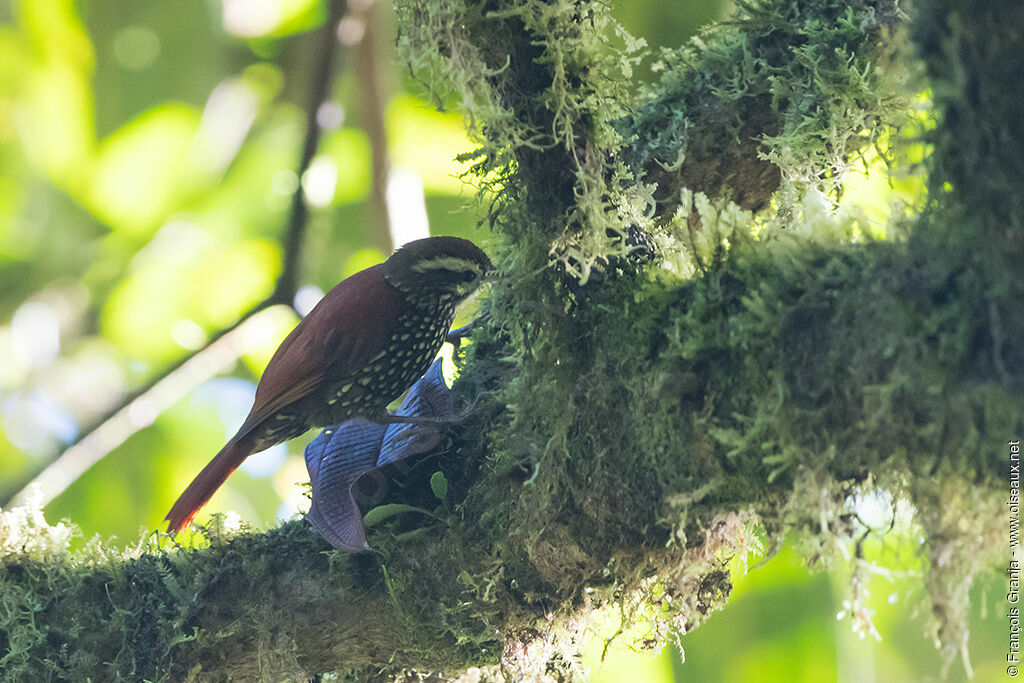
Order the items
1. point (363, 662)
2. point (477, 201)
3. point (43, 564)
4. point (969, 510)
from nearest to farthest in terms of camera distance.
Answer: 1. point (969, 510)
2. point (477, 201)
3. point (363, 662)
4. point (43, 564)

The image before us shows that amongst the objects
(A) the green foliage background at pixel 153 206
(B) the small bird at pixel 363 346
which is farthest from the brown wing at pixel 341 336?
(A) the green foliage background at pixel 153 206

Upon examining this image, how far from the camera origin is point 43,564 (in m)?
2.09

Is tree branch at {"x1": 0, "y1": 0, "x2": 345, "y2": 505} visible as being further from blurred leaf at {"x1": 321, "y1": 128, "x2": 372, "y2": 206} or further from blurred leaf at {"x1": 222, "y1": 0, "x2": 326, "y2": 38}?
blurred leaf at {"x1": 321, "y1": 128, "x2": 372, "y2": 206}

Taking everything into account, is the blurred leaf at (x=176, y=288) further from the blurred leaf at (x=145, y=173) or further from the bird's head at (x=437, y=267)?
the bird's head at (x=437, y=267)

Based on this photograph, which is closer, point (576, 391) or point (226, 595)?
point (576, 391)

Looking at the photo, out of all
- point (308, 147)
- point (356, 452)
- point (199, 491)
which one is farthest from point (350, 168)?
point (356, 452)

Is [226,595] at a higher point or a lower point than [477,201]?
lower

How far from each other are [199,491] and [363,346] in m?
0.59

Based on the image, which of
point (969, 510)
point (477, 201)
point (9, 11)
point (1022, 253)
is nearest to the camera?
point (1022, 253)

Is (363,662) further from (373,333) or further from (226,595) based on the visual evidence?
(373,333)

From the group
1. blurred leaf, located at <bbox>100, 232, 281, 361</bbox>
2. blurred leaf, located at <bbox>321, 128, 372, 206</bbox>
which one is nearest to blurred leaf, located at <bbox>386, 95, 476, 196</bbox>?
blurred leaf, located at <bbox>321, 128, 372, 206</bbox>

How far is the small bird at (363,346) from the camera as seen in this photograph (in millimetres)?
2197

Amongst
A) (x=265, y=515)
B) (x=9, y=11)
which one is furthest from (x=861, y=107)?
(x=9, y=11)

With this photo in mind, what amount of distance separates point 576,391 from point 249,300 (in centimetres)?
397
